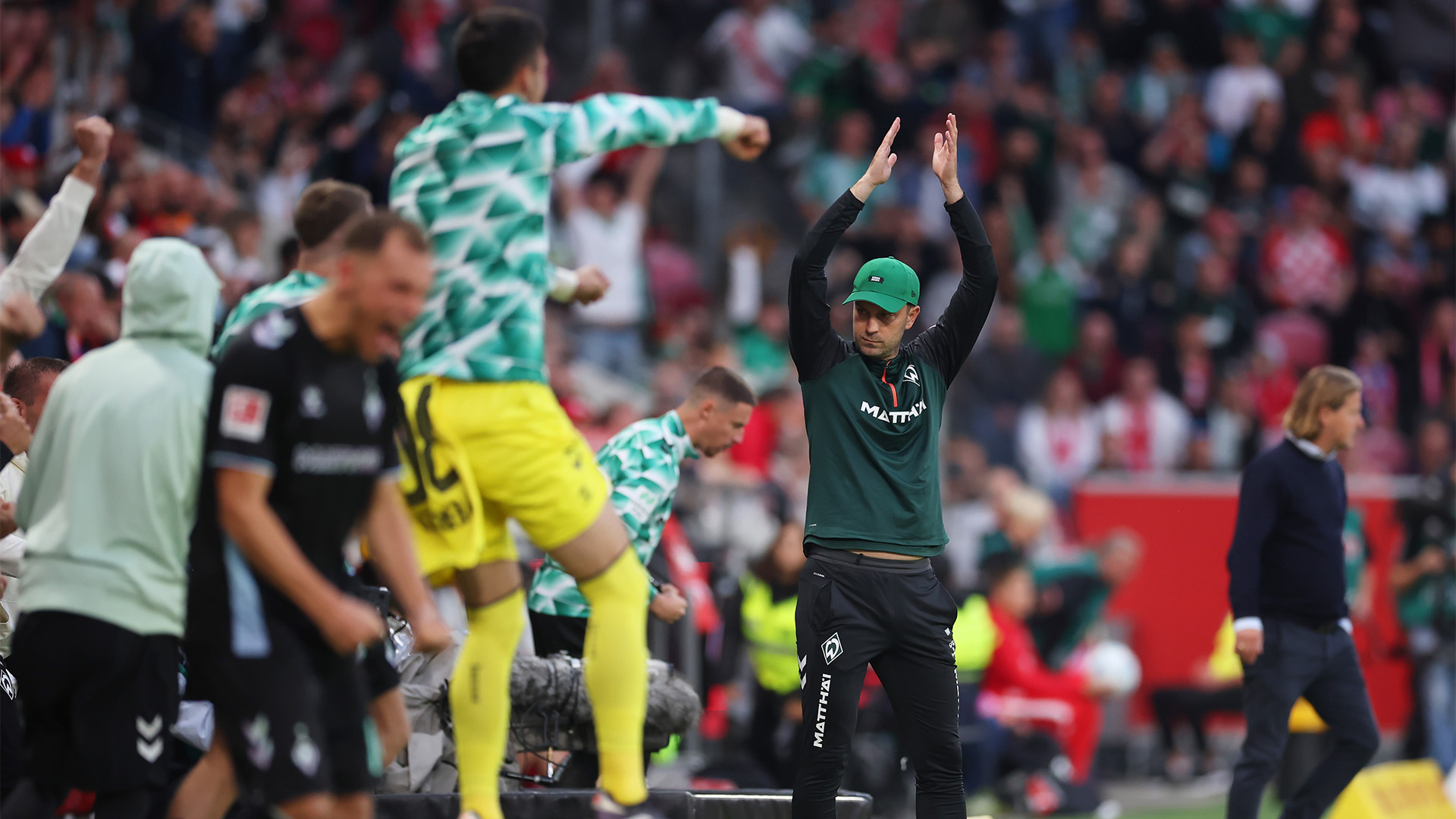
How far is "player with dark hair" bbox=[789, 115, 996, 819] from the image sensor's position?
611 cm

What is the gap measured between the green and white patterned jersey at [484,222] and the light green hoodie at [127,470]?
2.29 ft

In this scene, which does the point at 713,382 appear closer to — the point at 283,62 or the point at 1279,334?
the point at 283,62

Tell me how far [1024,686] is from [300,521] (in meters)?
8.57

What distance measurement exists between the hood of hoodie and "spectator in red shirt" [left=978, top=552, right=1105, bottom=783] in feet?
26.8

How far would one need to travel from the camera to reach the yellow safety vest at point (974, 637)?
11.7 metres

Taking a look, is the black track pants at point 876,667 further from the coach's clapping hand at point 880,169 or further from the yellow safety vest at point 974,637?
the yellow safety vest at point 974,637

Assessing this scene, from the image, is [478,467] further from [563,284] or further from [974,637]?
[974,637]

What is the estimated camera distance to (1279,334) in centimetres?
1758

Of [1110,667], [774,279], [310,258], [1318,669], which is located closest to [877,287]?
[310,258]

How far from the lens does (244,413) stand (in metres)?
4.27

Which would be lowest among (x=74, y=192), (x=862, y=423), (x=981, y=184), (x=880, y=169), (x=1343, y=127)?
(x=862, y=423)

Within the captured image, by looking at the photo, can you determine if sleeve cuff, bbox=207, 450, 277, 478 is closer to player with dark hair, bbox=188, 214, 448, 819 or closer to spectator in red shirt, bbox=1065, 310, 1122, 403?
player with dark hair, bbox=188, 214, 448, 819

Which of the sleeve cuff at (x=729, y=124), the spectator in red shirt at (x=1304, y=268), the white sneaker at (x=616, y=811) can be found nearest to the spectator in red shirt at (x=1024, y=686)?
the spectator in red shirt at (x=1304, y=268)

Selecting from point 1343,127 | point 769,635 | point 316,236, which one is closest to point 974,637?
point 769,635
